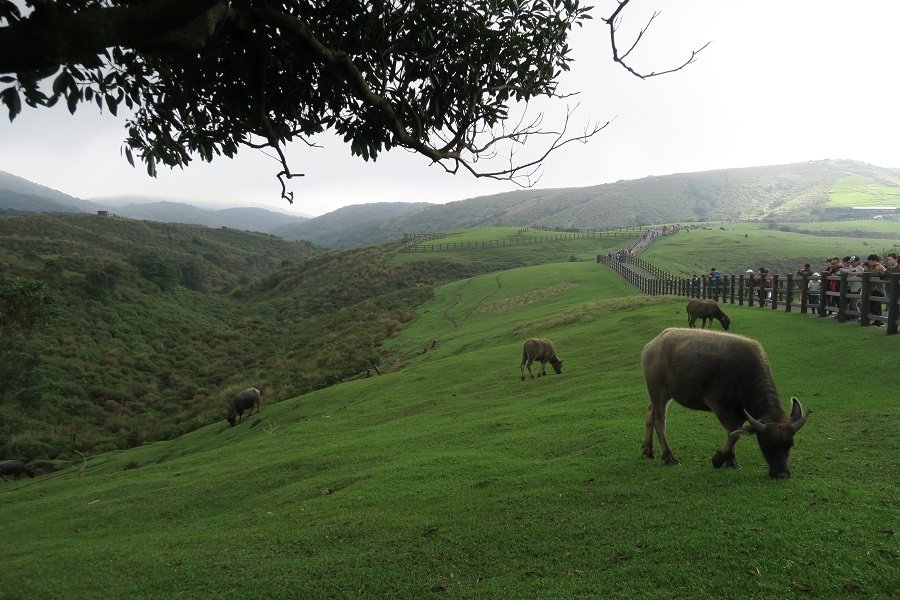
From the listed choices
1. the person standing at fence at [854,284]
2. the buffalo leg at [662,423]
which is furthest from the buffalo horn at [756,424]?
the person standing at fence at [854,284]

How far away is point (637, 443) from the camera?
10.4 metres

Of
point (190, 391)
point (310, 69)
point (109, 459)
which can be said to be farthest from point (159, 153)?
point (190, 391)

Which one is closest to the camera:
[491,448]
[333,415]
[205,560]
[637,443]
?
[205,560]

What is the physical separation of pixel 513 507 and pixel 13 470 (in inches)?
999

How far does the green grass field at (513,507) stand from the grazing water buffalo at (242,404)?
7791 millimetres

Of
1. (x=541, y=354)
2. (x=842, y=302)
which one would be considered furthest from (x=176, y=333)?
(x=842, y=302)

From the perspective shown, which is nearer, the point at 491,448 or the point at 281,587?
the point at 281,587

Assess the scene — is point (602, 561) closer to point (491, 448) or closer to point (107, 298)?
point (491, 448)

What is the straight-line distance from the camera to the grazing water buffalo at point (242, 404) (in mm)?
26828

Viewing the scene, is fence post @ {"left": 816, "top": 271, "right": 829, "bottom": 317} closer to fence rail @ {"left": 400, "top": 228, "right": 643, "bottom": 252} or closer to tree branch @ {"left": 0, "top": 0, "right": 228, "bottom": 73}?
tree branch @ {"left": 0, "top": 0, "right": 228, "bottom": 73}

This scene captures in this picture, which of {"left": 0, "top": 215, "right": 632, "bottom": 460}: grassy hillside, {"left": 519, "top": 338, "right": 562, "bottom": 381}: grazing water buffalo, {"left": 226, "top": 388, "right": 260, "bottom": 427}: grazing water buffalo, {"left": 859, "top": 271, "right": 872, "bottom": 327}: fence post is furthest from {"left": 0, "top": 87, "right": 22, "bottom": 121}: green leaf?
{"left": 0, "top": 215, "right": 632, "bottom": 460}: grassy hillside

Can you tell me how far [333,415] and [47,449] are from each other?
1870cm

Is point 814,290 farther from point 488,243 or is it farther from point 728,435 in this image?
point 488,243

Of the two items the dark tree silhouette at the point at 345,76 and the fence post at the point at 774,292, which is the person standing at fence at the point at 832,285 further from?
the dark tree silhouette at the point at 345,76
